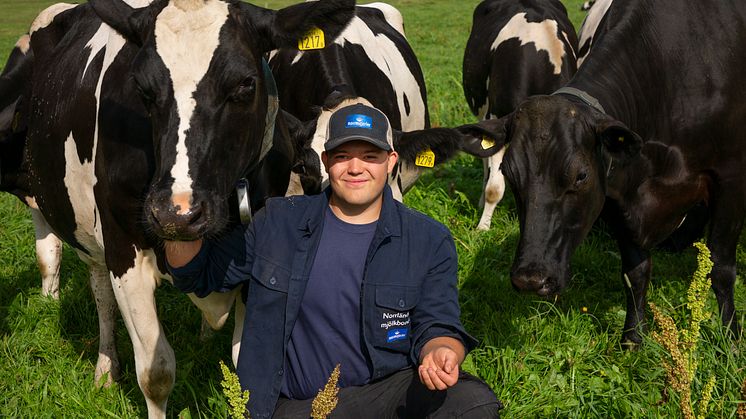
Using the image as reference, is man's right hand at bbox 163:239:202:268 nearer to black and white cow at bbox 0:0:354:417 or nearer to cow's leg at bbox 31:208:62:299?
black and white cow at bbox 0:0:354:417

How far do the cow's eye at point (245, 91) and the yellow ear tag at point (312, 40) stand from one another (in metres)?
0.44

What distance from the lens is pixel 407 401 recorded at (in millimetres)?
2889

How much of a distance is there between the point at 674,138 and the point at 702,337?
1.17 metres

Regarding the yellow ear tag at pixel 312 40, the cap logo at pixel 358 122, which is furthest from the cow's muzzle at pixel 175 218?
the yellow ear tag at pixel 312 40

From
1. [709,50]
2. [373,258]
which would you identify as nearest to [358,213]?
[373,258]

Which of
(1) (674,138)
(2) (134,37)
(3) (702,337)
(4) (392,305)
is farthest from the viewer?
(1) (674,138)

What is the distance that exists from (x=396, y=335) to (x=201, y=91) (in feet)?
3.80

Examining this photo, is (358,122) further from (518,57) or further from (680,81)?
(518,57)

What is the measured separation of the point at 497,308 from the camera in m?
5.20

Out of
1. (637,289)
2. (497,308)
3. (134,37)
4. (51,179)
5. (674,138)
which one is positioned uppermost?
(134,37)

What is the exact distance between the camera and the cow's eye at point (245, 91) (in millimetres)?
3027

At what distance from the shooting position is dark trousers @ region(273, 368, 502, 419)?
110 inches

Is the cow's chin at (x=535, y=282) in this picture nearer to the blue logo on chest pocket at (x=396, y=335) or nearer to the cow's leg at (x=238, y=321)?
Result: the blue logo on chest pocket at (x=396, y=335)

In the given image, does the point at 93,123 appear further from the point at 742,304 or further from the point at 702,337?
the point at 742,304
